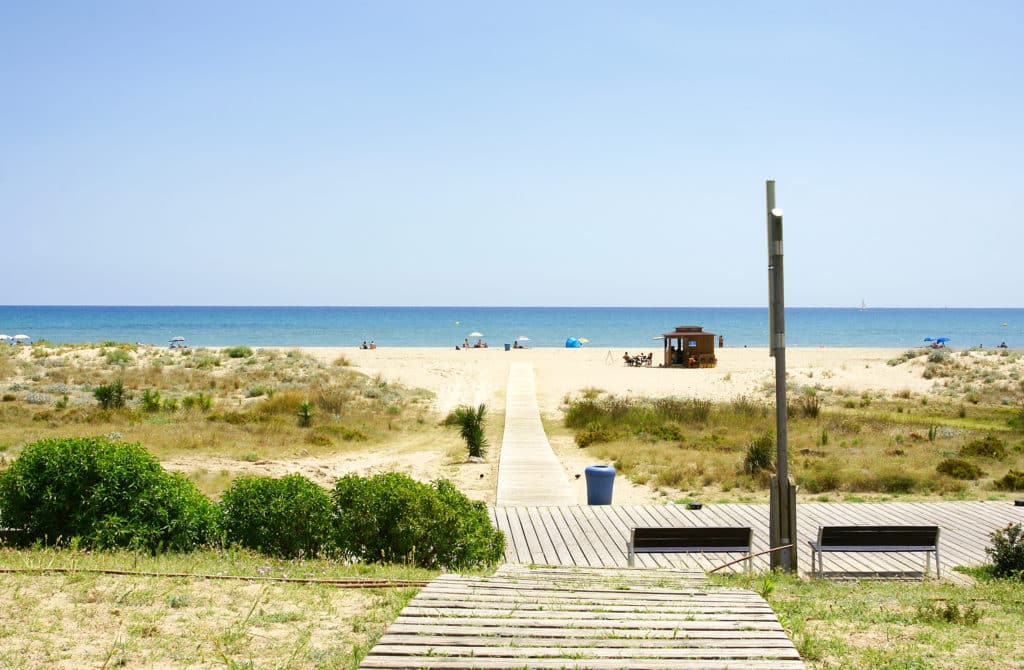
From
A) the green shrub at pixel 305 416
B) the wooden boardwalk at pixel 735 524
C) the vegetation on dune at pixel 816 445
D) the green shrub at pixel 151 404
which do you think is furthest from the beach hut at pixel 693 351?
the wooden boardwalk at pixel 735 524

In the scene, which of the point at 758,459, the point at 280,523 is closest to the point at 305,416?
the point at 758,459

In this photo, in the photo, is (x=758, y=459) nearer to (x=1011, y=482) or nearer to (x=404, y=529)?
(x=1011, y=482)

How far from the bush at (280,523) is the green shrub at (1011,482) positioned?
12.6m

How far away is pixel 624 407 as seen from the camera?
2411 centimetres

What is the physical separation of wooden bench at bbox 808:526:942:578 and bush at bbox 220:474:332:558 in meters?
5.11

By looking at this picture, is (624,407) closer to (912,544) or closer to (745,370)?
(912,544)

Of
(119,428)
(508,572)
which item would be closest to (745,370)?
(119,428)

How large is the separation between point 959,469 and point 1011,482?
0.95 meters

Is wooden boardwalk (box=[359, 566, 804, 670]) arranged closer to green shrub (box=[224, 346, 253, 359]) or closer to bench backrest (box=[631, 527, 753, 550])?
bench backrest (box=[631, 527, 753, 550])

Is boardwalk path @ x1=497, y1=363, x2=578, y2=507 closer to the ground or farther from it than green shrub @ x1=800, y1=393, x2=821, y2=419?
closer to the ground

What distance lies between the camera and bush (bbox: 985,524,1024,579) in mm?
8625

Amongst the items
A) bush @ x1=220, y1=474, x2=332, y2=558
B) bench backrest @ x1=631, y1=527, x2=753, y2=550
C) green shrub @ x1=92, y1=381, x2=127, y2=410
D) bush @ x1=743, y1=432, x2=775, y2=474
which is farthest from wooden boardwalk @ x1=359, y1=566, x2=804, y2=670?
green shrub @ x1=92, y1=381, x2=127, y2=410

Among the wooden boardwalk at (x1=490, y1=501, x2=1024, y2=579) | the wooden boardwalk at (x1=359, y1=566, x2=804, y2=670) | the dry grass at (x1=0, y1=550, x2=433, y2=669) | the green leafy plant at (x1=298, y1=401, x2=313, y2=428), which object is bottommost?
the wooden boardwalk at (x1=490, y1=501, x2=1024, y2=579)

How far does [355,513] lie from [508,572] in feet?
5.79
